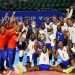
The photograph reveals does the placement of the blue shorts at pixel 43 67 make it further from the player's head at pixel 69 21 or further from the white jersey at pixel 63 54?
the player's head at pixel 69 21

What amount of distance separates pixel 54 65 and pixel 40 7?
52.2 inches

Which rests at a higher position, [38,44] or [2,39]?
[2,39]

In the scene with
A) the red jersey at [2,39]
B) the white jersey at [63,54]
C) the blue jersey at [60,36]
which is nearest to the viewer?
the red jersey at [2,39]

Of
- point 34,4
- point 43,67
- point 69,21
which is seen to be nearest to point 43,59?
point 43,67

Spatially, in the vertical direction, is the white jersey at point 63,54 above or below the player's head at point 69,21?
below

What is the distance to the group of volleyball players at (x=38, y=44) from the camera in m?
6.46

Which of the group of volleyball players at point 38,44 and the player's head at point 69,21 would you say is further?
the player's head at point 69,21

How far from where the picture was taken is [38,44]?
6.62 metres

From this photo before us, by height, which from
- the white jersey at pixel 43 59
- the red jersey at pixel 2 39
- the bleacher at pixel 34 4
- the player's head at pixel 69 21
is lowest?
the white jersey at pixel 43 59

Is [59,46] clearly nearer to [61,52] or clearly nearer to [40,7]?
[61,52]

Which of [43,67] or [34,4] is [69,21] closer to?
[34,4]

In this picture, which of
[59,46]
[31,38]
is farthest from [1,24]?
[59,46]

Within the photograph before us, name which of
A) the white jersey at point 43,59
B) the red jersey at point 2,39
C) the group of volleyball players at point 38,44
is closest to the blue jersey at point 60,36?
the group of volleyball players at point 38,44

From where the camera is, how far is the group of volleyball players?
21.2 ft
